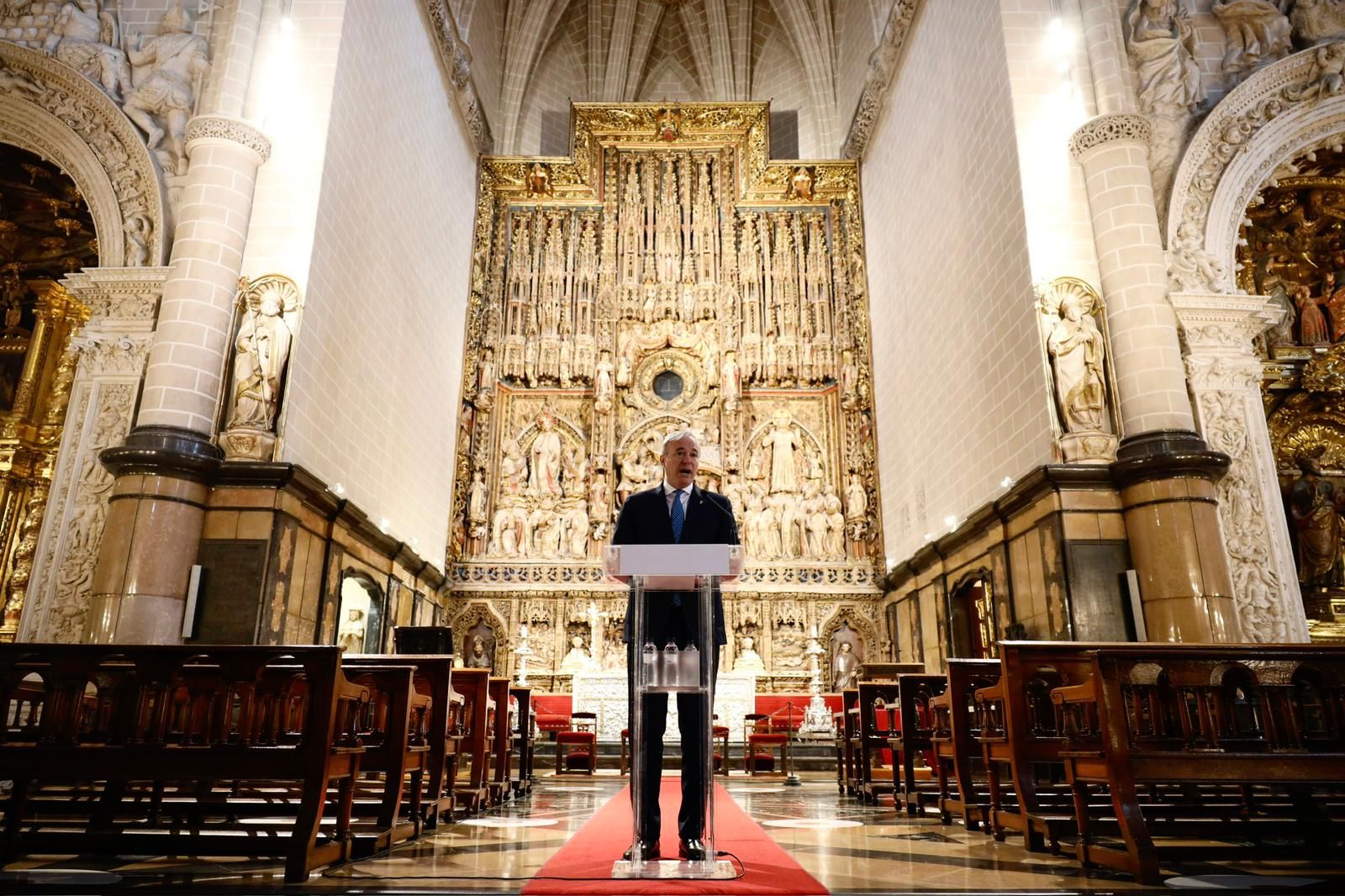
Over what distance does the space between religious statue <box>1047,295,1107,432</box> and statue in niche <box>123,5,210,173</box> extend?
9573 mm

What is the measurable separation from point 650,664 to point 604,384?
12600 millimetres

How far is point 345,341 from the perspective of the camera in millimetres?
10703

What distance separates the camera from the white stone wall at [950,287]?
32.8 ft

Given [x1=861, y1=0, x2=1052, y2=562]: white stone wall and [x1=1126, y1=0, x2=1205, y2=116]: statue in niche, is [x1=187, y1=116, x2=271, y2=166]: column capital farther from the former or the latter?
[x1=1126, y1=0, x2=1205, y2=116]: statue in niche

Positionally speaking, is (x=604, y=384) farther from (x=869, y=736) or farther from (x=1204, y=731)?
(x=1204, y=731)

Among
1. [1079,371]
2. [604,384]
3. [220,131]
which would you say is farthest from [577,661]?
[220,131]

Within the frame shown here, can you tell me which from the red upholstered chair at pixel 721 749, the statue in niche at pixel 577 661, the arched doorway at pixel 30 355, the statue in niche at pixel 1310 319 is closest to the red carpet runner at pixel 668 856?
the red upholstered chair at pixel 721 749

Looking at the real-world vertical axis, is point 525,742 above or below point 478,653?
below

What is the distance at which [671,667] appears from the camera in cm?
374

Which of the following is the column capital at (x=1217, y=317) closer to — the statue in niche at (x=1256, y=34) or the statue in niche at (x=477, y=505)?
the statue in niche at (x=1256, y=34)

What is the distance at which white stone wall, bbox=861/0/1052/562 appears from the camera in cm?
1000

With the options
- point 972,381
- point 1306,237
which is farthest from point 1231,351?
point 1306,237

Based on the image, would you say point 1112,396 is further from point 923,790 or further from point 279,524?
point 279,524

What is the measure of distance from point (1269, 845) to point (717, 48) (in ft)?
61.4
